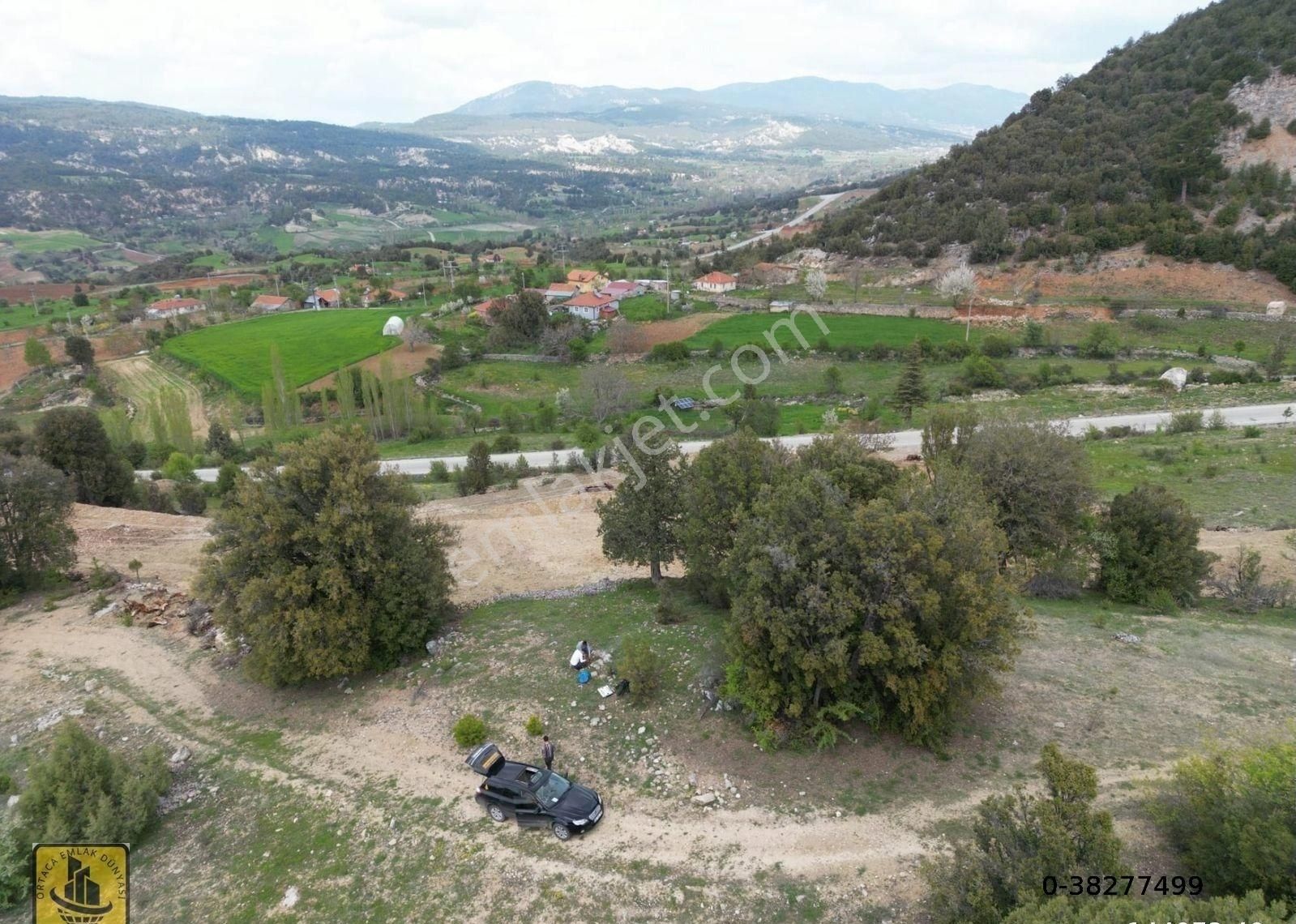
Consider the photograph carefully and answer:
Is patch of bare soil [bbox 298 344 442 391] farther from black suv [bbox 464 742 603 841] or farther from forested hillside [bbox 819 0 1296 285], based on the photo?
forested hillside [bbox 819 0 1296 285]

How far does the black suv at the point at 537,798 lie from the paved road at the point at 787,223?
106542 mm

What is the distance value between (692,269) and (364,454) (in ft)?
286

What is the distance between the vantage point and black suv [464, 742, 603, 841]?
12.4 meters

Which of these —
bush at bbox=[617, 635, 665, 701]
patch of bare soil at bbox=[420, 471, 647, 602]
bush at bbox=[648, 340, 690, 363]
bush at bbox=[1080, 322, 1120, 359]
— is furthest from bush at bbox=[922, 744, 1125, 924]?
bush at bbox=[1080, 322, 1120, 359]

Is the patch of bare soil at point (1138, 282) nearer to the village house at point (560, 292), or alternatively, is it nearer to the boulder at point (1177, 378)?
the boulder at point (1177, 378)

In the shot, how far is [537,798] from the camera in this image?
1252 centimetres

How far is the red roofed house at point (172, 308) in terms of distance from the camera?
9438cm

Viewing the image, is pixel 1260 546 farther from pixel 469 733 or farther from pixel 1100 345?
pixel 1100 345

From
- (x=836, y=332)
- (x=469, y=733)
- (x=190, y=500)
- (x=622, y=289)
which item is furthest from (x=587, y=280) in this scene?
(x=469, y=733)

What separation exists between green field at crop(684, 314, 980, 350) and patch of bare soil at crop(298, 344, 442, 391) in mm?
25924

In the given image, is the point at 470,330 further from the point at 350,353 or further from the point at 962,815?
the point at 962,815

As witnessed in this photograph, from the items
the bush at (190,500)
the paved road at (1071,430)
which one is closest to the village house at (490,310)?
the paved road at (1071,430)

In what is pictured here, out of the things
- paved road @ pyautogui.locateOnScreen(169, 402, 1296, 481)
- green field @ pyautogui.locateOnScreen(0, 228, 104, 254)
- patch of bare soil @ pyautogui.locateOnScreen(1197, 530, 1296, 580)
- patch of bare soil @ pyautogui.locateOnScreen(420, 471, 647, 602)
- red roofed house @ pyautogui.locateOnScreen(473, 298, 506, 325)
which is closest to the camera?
patch of bare soil @ pyautogui.locateOnScreen(1197, 530, 1296, 580)

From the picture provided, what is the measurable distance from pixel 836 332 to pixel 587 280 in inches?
1627
